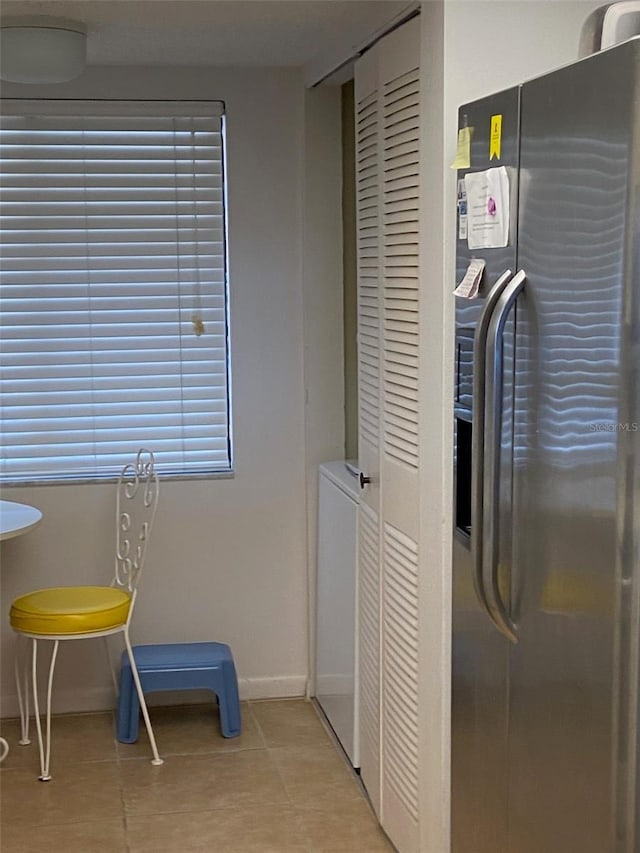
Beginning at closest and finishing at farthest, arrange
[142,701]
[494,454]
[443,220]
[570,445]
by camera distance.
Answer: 1. [570,445]
2. [494,454]
3. [443,220]
4. [142,701]

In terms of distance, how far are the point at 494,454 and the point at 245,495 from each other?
7.06ft

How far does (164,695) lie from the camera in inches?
161

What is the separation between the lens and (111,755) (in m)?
3.65

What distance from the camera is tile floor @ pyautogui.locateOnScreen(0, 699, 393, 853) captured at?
3115 millimetres

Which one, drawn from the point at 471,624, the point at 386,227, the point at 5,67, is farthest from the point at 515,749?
the point at 5,67

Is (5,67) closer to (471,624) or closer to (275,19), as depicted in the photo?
(275,19)

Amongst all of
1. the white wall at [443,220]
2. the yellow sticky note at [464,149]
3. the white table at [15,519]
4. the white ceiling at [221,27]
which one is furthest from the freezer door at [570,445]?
the white table at [15,519]

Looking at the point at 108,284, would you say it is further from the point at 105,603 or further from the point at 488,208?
the point at 488,208

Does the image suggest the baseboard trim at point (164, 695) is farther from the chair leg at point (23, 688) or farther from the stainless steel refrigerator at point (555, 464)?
the stainless steel refrigerator at point (555, 464)

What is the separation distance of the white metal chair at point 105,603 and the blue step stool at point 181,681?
6 cm

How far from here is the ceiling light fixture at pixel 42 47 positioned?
3.18m

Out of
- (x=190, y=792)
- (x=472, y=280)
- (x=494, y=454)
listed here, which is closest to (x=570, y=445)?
(x=494, y=454)

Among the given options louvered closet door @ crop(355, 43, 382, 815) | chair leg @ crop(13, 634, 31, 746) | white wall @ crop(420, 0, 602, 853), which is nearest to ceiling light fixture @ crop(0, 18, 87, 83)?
louvered closet door @ crop(355, 43, 382, 815)

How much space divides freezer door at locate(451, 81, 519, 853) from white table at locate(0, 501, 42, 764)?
53.7 inches
